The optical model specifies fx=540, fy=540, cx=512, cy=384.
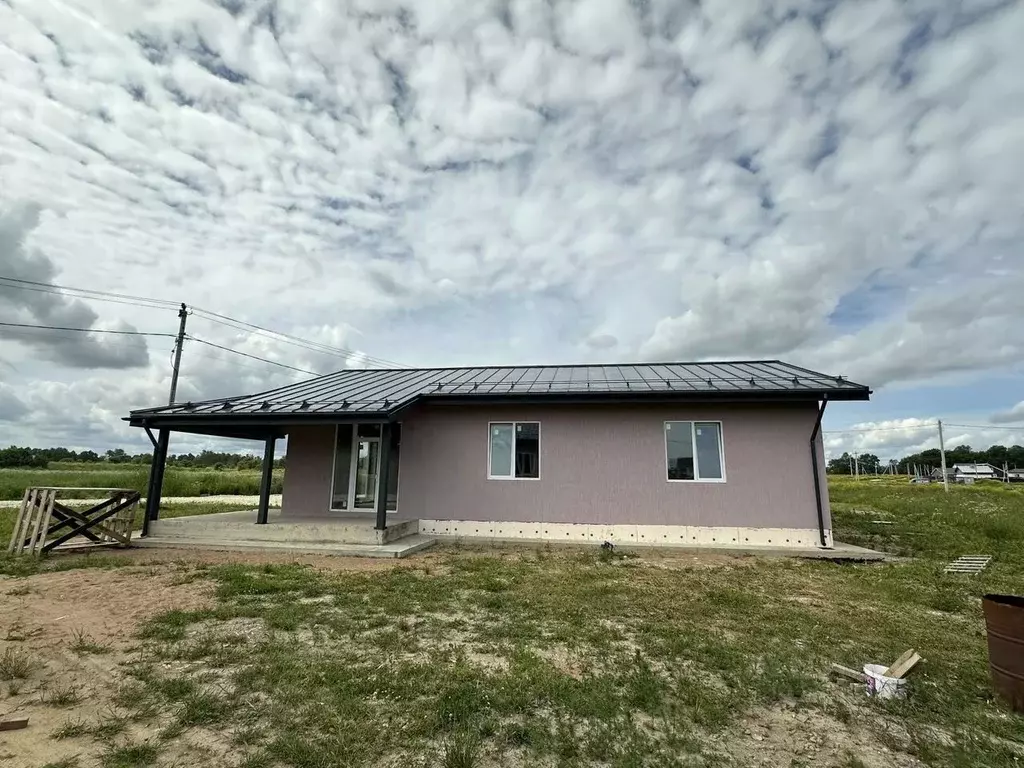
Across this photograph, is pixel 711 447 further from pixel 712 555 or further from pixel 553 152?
pixel 553 152

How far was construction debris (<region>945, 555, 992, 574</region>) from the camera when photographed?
320 inches

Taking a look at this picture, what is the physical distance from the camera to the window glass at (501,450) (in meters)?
11.3

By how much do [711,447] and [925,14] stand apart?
732 cm

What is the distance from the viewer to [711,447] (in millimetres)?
10609

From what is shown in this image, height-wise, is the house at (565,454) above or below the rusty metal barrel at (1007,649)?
above

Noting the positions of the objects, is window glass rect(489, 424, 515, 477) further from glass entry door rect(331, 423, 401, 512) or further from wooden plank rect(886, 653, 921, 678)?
wooden plank rect(886, 653, 921, 678)

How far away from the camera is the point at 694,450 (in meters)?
10.6

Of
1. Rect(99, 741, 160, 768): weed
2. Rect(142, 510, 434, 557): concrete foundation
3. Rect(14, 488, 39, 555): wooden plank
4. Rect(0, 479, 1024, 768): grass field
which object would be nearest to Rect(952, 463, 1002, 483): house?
Rect(0, 479, 1024, 768): grass field

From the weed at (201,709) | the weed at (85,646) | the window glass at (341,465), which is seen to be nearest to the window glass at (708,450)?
the window glass at (341,465)

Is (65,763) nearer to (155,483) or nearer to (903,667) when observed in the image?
(903,667)

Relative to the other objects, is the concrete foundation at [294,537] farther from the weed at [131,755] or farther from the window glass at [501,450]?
the weed at [131,755]

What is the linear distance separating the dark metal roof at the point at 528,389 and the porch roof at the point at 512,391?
0.7 inches

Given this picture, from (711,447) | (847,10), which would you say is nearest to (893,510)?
(711,447)

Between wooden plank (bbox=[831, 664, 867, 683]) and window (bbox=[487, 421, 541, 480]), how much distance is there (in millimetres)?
7228
